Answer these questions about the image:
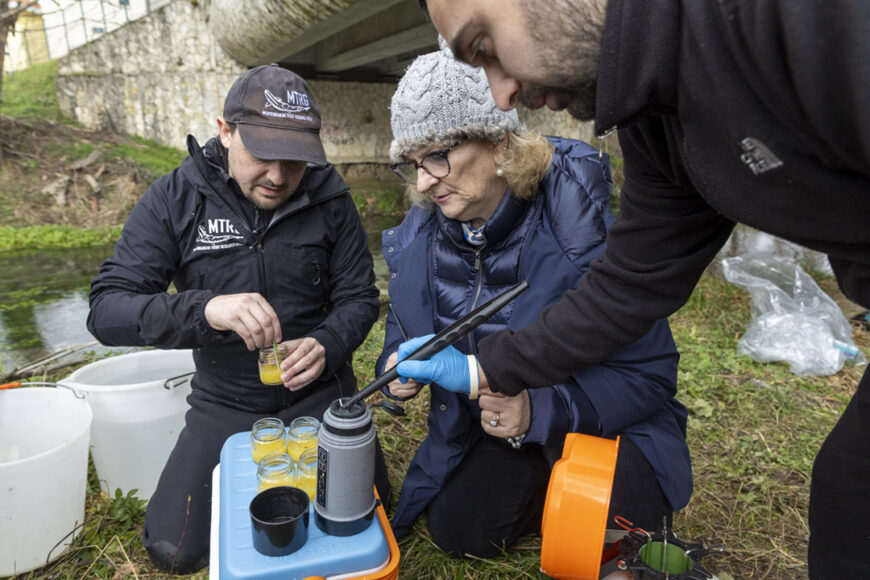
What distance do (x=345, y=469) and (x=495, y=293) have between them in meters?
0.96

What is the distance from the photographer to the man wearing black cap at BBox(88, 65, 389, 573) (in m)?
2.19

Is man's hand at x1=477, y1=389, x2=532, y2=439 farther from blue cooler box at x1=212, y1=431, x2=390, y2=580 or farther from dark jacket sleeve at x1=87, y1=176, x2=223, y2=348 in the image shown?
dark jacket sleeve at x1=87, y1=176, x2=223, y2=348

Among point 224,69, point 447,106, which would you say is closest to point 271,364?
point 447,106

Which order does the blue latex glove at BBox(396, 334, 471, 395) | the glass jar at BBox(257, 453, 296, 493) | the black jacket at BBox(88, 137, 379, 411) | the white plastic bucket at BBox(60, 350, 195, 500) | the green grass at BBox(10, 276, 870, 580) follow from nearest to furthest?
1. the glass jar at BBox(257, 453, 296, 493)
2. the blue latex glove at BBox(396, 334, 471, 395)
3. the green grass at BBox(10, 276, 870, 580)
4. the black jacket at BBox(88, 137, 379, 411)
5. the white plastic bucket at BBox(60, 350, 195, 500)

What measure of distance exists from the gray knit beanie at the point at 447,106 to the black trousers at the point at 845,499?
1.35 m

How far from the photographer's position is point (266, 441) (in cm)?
182

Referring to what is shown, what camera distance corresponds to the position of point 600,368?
194cm

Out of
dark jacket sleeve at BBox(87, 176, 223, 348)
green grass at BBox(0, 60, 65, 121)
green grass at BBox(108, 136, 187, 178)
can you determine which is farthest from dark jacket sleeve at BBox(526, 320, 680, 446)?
green grass at BBox(0, 60, 65, 121)

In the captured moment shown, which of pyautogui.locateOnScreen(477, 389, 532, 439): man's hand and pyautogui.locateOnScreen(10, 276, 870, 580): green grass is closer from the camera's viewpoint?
pyautogui.locateOnScreen(477, 389, 532, 439): man's hand

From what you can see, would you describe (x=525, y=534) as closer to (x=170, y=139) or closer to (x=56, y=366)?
(x=56, y=366)

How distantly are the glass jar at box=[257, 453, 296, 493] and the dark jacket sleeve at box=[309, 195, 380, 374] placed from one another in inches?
32.9

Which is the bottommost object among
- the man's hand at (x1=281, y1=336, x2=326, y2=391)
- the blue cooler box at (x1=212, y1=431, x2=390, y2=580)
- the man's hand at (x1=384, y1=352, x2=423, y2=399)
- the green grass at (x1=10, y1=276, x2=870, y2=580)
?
the green grass at (x1=10, y1=276, x2=870, y2=580)

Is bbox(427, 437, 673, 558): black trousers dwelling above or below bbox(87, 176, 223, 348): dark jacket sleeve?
below

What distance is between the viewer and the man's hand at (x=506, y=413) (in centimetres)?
190
